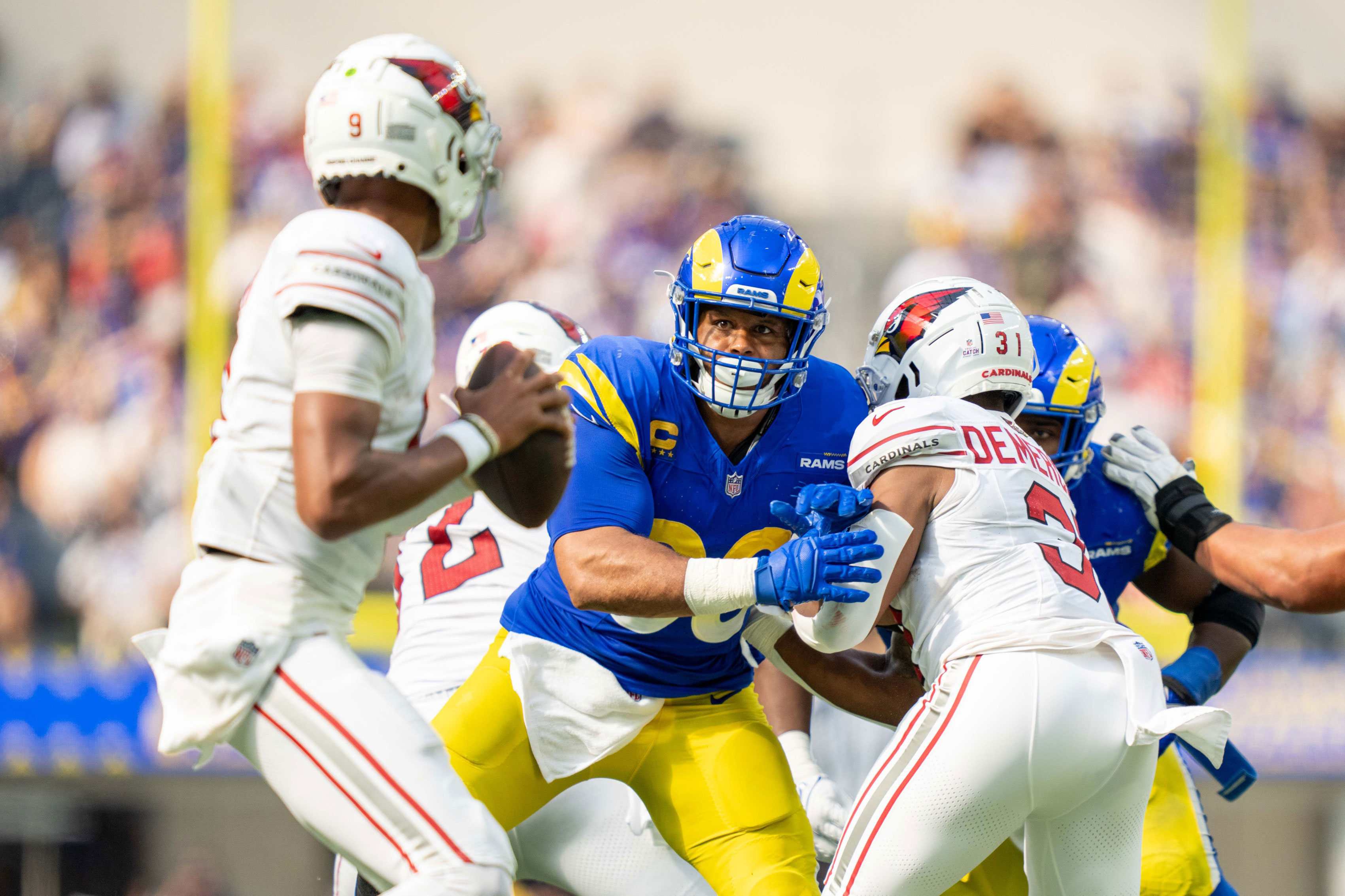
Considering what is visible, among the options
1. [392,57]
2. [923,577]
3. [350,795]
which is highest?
[392,57]

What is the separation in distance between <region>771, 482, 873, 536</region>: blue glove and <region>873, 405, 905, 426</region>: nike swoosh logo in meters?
0.19

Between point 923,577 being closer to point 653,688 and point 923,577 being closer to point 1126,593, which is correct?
point 653,688

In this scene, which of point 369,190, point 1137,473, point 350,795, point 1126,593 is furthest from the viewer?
point 1126,593

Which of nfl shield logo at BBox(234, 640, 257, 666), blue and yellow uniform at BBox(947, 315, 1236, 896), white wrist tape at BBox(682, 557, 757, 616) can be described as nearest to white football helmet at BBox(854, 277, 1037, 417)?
blue and yellow uniform at BBox(947, 315, 1236, 896)

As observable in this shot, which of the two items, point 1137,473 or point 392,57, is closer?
point 392,57

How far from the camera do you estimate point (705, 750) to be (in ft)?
9.60

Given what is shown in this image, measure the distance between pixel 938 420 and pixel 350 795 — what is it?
4.44ft

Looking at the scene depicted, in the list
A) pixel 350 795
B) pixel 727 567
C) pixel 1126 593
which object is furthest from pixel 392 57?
pixel 1126 593

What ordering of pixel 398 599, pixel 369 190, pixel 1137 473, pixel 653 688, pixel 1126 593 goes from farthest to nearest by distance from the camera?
pixel 1126 593 < pixel 398 599 < pixel 1137 473 < pixel 653 688 < pixel 369 190

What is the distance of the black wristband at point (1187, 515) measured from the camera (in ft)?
10.6

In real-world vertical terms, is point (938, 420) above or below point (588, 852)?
above

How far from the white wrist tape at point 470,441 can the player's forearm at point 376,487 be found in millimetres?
18

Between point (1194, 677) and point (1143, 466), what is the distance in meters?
0.57

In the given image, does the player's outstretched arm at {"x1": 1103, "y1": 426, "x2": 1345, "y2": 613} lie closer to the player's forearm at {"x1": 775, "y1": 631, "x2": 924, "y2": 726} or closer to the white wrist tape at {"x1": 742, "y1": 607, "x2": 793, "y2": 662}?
the player's forearm at {"x1": 775, "y1": 631, "x2": 924, "y2": 726}
